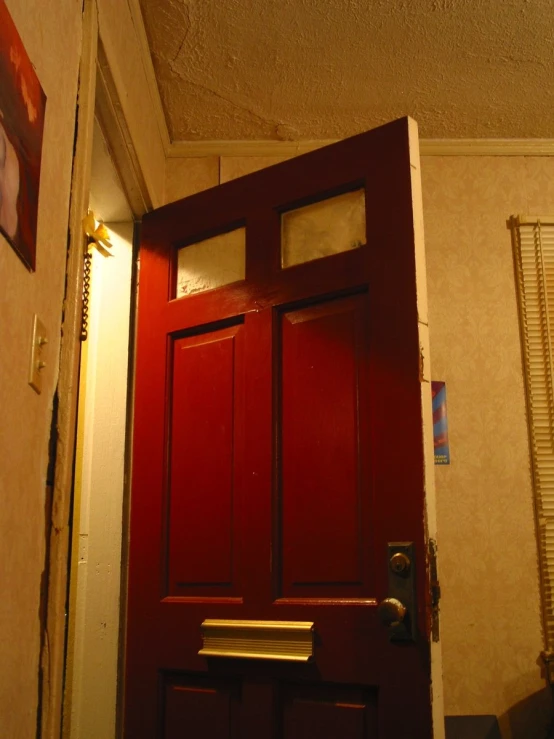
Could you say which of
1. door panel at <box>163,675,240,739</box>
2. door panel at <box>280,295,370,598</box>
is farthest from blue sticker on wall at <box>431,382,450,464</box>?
door panel at <box>163,675,240,739</box>

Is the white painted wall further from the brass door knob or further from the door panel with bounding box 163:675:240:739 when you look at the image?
the brass door knob

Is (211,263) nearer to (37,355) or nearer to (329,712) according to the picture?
(37,355)

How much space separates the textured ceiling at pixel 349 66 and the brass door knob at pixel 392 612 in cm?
175

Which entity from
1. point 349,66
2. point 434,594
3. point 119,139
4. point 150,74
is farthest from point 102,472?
point 349,66

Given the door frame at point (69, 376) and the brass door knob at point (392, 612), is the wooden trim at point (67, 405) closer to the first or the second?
the door frame at point (69, 376)

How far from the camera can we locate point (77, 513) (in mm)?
2357

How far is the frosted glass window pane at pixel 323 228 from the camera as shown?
201cm

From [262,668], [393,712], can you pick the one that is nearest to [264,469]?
[262,668]

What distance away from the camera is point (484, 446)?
8.80 ft

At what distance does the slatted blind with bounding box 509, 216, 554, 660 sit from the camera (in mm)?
2580

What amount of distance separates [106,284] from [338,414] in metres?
1.00

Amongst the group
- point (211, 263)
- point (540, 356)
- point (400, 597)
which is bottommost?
point (400, 597)

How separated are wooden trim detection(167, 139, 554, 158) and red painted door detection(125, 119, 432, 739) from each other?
65cm

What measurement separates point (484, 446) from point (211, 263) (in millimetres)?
1166
